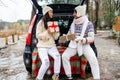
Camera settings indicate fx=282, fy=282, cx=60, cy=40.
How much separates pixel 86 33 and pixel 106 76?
1.61 metres

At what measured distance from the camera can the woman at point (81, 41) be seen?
6.09 meters

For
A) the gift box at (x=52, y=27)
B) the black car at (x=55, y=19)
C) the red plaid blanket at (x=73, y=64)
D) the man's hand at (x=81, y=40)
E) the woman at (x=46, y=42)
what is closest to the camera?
the man's hand at (x=81, y=40)

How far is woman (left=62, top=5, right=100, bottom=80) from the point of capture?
240 inches

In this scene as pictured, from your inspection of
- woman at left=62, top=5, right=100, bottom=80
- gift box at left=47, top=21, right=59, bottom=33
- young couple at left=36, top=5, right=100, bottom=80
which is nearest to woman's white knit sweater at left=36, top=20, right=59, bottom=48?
young couple at left=36, top=5, right=100, bottom=80

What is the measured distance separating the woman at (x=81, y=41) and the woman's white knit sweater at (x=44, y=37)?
1.35 feet

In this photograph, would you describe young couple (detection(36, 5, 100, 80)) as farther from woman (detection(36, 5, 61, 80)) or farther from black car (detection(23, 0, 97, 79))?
black car (detection(23, 0, 97, 79))

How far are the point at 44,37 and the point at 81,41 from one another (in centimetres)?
85

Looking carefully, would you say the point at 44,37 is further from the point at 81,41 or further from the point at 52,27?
the point at 81,41

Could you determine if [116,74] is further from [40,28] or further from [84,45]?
[40,28]

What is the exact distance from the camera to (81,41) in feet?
19.9

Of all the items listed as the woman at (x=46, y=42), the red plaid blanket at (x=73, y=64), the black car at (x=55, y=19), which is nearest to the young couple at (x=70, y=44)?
the woman at (x=46, y=42)

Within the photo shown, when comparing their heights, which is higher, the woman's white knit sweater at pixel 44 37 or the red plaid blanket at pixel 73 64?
the woman's white knit sweater at pixel 44 37

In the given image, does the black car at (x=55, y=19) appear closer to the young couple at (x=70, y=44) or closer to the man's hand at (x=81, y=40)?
the young couple at (x=70, y=44)

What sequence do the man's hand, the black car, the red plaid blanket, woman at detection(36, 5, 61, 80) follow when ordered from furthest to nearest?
the black car, the red plaid blanket, woman at detection(36, 5, 61, 80), the man's hand
